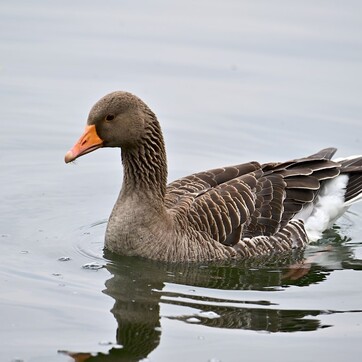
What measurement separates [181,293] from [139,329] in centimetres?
132

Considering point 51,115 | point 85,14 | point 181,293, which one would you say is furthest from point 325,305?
point 85,14

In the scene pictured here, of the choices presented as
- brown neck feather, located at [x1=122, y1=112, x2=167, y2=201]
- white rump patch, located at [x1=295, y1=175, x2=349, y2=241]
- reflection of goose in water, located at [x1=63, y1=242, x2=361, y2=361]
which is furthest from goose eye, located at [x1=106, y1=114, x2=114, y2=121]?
white rump patch, located at [x1=295, y1=175, x2=349, y2=241]

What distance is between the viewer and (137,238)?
48.0ft

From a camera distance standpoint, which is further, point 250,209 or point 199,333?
point 250,209

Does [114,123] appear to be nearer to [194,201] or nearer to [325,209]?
[194,201]

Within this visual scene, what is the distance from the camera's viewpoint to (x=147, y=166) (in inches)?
587

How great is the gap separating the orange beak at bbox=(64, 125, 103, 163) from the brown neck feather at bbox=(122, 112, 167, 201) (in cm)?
70

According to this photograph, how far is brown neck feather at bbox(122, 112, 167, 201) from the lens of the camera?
1480 centimetres

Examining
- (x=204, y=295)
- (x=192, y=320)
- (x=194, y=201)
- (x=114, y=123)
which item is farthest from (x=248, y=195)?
(x=192, y=320)

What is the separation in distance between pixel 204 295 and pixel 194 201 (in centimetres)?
218

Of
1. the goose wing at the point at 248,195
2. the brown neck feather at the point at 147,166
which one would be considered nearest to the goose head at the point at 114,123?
the brown neck feather at the point at 147,166

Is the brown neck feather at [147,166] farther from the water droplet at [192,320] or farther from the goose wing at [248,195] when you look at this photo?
the water droplet at [192,320]

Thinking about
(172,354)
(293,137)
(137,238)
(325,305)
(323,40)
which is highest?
(323,40)

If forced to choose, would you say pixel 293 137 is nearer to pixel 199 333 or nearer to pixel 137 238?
pixel 137 238
